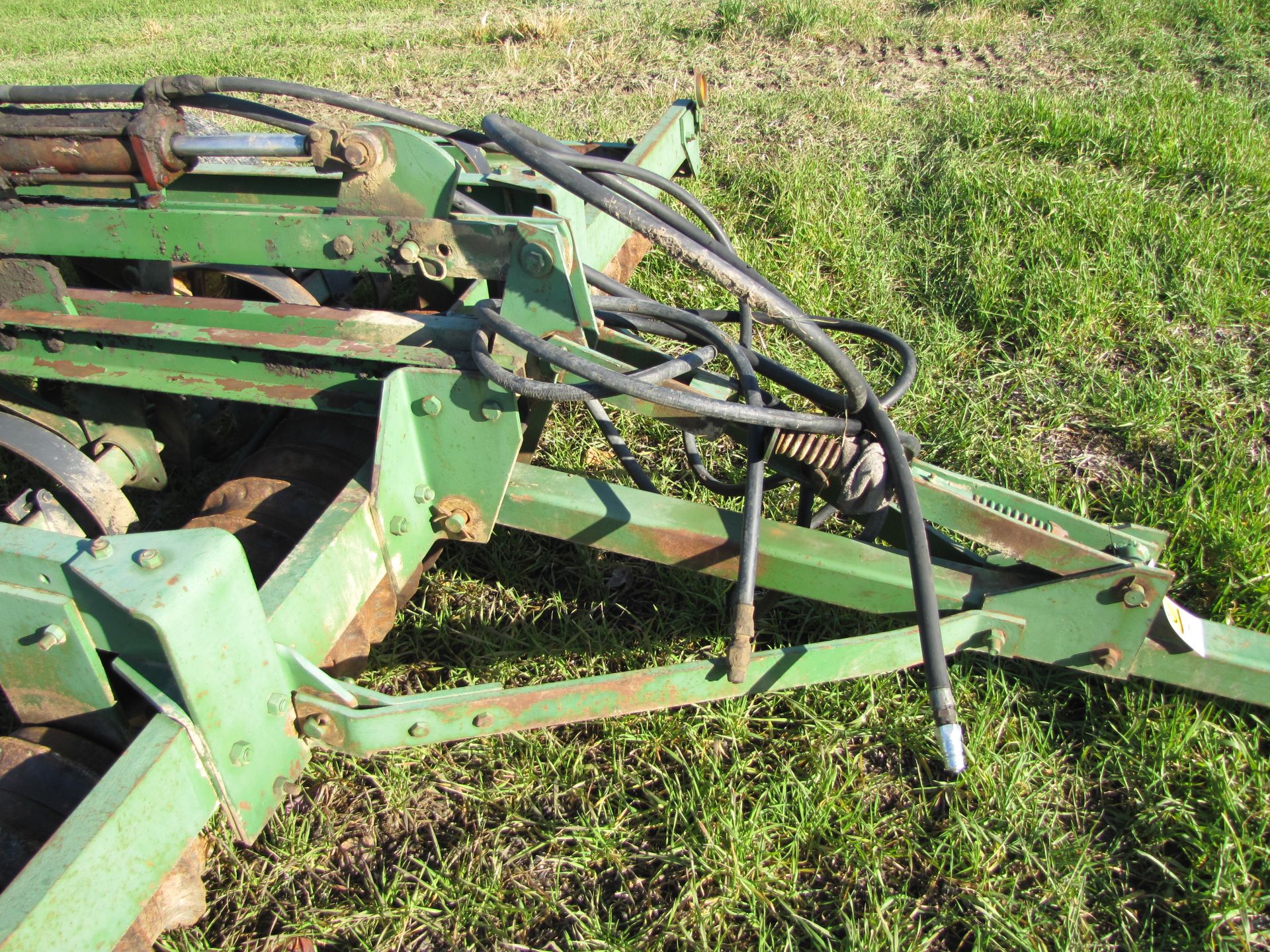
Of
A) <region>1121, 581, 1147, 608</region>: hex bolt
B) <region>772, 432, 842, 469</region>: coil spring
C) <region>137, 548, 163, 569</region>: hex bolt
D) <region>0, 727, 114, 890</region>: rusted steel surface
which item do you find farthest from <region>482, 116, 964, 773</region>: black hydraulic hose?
<region>0, 727, 114, 890</region>: rusted steel surface

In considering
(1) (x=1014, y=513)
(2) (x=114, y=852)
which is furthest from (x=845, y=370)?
(2) (x=114, y=852)

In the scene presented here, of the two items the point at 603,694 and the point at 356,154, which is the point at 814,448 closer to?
the point at 603,694

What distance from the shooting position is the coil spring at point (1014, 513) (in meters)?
1.97

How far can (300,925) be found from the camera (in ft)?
6.56

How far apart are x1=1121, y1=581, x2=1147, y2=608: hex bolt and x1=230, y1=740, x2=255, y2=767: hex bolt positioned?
1723mm

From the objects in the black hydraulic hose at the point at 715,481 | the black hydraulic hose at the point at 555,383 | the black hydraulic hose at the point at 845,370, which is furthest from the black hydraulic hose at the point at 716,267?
the black hydraulic hose at the point at 715,481

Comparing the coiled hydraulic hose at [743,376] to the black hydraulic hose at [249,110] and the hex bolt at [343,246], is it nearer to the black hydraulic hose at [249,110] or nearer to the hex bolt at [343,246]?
the hex bolt at [343,246]

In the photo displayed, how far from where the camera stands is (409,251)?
2016 mm

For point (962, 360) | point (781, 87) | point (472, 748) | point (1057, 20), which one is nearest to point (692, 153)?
point (962, 360)

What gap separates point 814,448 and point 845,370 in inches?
9.0

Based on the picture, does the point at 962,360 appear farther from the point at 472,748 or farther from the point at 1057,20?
the point at 1057,20

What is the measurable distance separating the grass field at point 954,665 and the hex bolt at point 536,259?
1123mm

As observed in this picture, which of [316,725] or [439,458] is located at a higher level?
[439,458]

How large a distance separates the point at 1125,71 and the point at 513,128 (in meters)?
4.37
